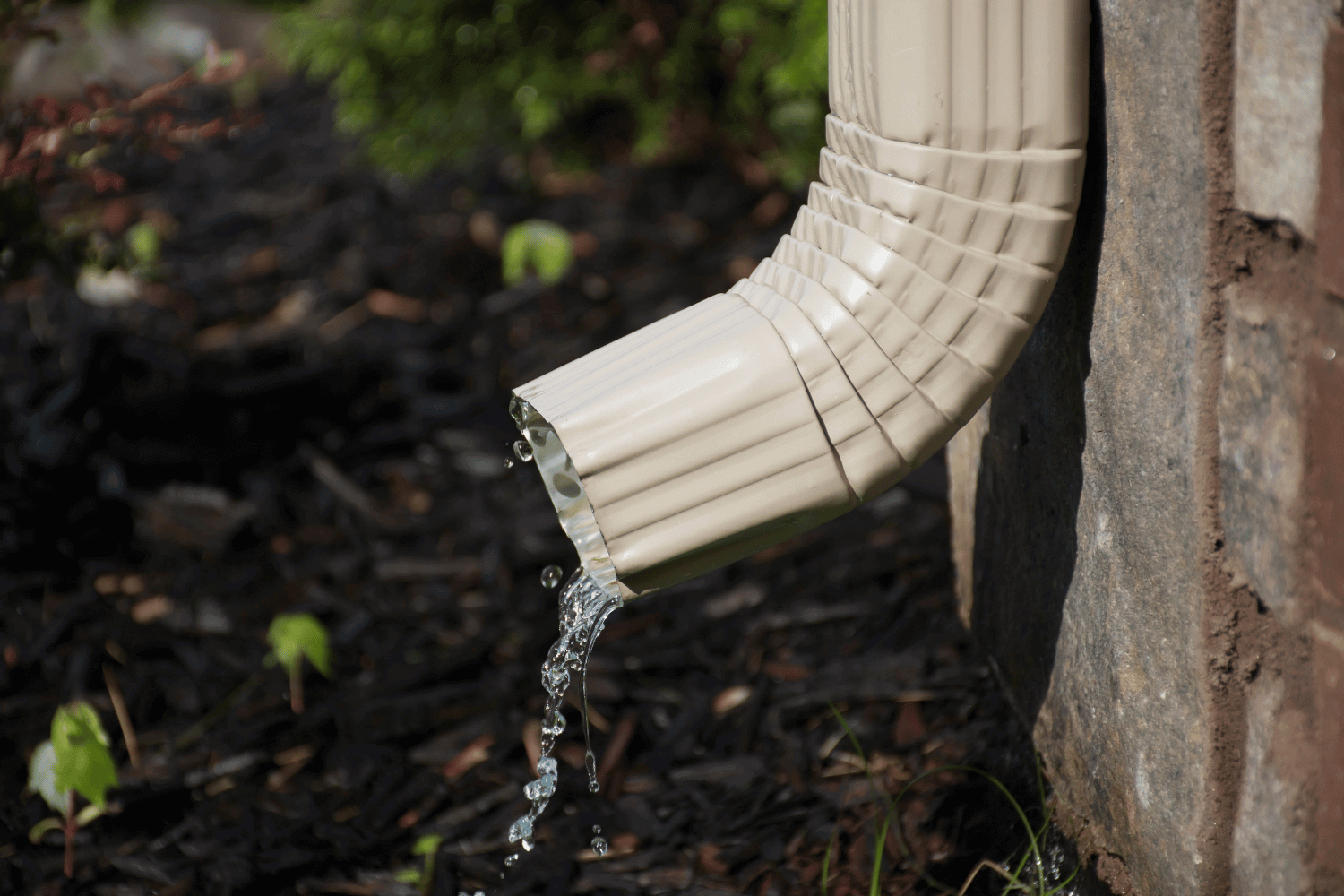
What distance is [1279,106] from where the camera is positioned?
845mm

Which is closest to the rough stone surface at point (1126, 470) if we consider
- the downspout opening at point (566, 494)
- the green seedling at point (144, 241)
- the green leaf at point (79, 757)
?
the downspout opening at point (566, 494)

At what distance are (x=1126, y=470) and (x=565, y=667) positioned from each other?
0.89 meters

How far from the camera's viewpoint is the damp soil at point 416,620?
1690 millimetres

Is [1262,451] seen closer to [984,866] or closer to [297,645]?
[984,866]

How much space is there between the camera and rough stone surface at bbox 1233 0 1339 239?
2.63ft

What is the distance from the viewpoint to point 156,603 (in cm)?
233

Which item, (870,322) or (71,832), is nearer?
→ (870,322)

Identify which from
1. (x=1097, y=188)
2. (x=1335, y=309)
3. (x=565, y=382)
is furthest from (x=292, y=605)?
(x=1335, y=309)

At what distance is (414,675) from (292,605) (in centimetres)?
40

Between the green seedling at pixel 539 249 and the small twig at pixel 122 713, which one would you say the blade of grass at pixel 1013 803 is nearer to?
the small twig at pixel 122 713

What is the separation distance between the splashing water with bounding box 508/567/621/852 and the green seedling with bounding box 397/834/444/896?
12 cm

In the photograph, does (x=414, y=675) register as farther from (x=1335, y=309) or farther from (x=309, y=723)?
(x=1335, y=309)

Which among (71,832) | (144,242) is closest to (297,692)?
(71,832)

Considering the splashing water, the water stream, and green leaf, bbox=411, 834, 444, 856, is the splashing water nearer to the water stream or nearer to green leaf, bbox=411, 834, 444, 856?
the water stream
